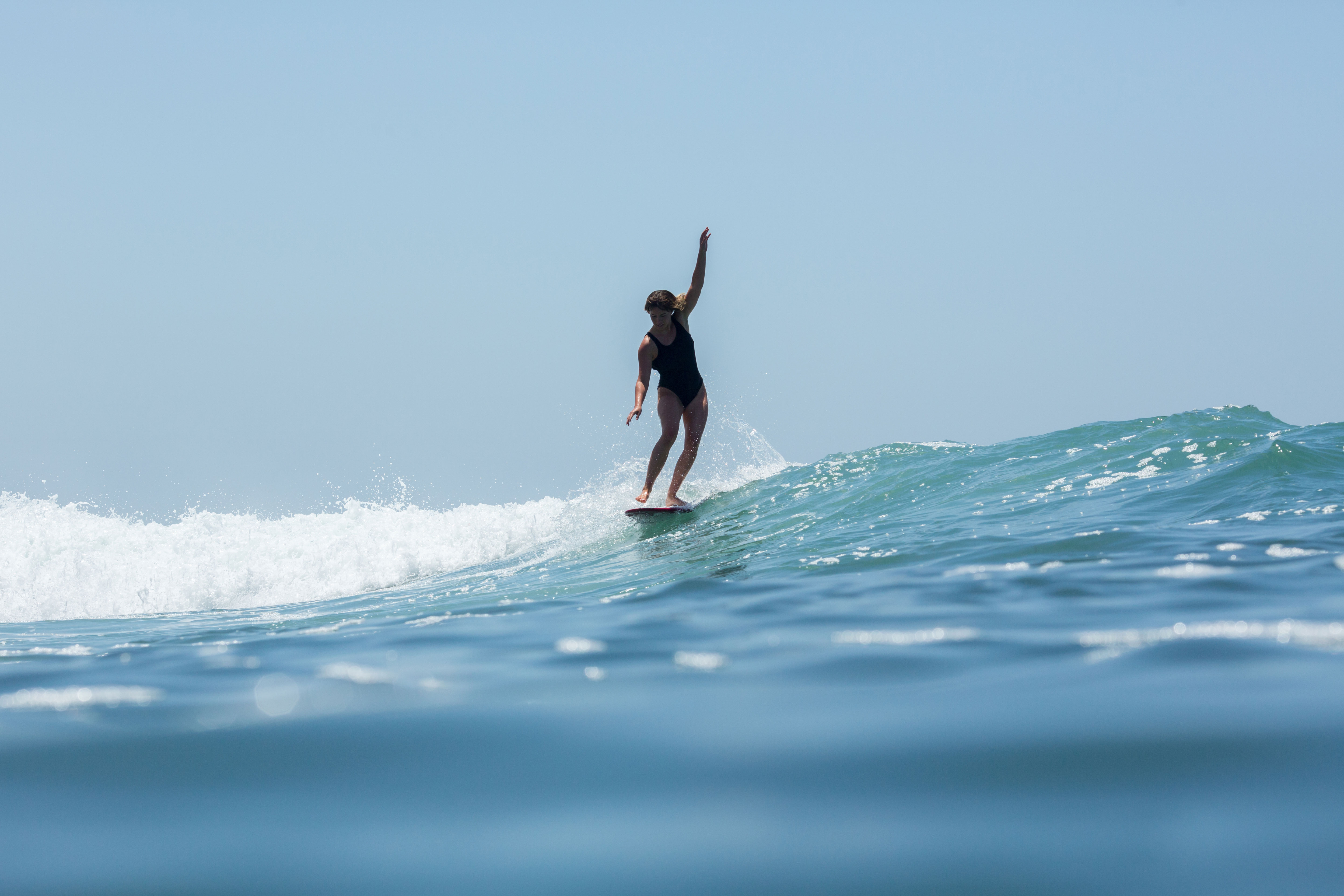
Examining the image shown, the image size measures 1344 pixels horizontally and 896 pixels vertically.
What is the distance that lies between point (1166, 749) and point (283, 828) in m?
1.96

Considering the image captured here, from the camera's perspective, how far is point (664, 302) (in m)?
9.59

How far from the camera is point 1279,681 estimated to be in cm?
259

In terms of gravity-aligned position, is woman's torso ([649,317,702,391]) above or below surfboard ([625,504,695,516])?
above

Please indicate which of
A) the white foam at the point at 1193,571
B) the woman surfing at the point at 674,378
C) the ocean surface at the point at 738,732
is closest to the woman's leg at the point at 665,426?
the woman surfing at the point at 674,378

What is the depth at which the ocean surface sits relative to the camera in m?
1.73

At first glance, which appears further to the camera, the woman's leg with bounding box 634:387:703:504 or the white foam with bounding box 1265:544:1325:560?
the woman's leg with bounding box 634:387:703:504

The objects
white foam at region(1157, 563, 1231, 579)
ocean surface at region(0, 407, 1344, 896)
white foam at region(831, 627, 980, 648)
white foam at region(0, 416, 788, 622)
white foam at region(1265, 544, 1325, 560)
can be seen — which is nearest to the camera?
ocean surface at region(0, 407, 1344, 896)

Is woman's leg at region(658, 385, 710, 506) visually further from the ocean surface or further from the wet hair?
the ocean surface

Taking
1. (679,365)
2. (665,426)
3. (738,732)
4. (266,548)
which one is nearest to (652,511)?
(665,426)

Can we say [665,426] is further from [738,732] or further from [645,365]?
[738,732]

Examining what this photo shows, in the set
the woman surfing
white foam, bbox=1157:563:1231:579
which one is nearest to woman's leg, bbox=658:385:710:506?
the woman surfing

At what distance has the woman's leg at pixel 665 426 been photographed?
9.93m

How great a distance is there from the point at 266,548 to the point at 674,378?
5336 mm

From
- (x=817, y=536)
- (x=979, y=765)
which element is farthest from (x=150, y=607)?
(x=979, y=765)
